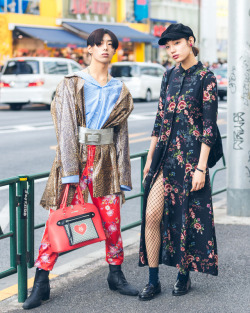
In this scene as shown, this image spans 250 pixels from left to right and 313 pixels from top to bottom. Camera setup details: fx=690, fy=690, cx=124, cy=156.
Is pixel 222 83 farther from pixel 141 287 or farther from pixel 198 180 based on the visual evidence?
pixel 198 180

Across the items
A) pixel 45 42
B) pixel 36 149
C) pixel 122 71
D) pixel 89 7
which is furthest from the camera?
pixel 89 7

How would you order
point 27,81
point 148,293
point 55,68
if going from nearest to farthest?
point 148,293, point 27,81, point 55,68

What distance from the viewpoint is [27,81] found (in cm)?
2155

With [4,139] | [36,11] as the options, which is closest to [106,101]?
[4,139]

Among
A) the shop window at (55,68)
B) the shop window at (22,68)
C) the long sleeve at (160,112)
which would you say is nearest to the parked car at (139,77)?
the shop window at (55,68)

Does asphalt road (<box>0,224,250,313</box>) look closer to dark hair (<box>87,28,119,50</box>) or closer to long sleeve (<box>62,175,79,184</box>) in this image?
long sleeve (<box>62,175,79,184</box>)

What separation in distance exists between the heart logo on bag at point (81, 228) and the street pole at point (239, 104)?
296 centimetres

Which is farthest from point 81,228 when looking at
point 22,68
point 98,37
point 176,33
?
point 22,68

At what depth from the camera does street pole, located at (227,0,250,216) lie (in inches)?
262

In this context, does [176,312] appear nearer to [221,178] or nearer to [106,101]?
[106,101]

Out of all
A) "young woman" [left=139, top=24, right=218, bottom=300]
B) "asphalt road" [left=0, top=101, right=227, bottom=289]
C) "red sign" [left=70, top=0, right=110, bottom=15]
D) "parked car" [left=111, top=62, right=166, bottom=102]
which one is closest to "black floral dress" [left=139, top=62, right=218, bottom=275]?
"young woman" [left=139, top=24, right=218, bottom=300]

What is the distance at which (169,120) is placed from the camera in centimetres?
432

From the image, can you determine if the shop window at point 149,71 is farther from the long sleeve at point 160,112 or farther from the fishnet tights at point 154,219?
the fishnet tights at point 154,219

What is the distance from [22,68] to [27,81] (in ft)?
2.02
